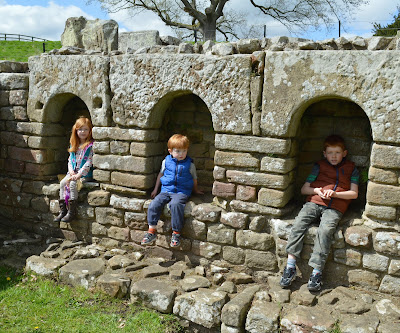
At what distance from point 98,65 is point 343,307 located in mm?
3851

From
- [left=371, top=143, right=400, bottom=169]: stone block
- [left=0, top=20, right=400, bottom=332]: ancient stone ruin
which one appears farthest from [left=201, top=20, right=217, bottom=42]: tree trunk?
[left=371, top=143, right=400, bottom=169]: stone block

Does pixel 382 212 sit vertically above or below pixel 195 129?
below

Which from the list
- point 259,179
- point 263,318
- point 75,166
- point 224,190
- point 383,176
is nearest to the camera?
point 263,318

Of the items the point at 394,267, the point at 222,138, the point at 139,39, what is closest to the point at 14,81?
the point at 139,39

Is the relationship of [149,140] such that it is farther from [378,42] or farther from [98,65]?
[378,42]

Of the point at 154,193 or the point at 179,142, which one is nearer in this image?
the point at 179,142

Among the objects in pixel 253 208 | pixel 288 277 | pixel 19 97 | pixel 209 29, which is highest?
pixel 209 29

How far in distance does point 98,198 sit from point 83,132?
92 centimetres

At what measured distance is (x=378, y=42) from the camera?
11.9 ft

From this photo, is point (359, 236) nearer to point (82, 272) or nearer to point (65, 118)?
point (82, 272)

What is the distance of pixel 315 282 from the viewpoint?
3793 mm

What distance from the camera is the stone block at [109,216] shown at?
16.8 feet

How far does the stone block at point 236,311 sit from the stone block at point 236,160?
1374 mm

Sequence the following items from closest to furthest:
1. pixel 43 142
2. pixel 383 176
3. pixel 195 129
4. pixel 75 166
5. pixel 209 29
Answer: pixel 383 176 < pixel 195 129 < pixel 75 166 < pixel 43 142 < pixel 209 29
